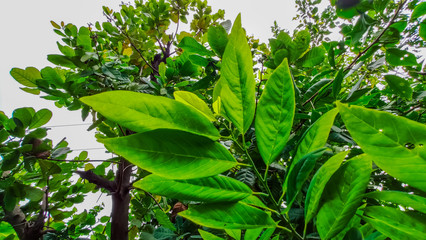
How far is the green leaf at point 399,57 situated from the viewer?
708mm

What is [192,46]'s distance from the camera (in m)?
0.77

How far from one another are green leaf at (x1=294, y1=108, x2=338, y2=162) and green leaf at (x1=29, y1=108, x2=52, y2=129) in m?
1.13

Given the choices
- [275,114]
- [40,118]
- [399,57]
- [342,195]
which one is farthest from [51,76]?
[399,57]

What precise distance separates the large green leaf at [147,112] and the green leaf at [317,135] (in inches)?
5.8

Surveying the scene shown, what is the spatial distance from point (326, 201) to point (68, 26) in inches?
53.7

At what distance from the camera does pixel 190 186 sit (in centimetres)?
31

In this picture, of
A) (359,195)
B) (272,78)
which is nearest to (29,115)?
(272,78)

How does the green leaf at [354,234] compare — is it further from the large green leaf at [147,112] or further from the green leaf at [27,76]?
the green leaf at [27,76]

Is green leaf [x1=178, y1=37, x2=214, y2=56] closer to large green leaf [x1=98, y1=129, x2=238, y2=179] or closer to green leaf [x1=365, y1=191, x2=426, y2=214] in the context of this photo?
large green leaf [x1=98, y1=129, x2=238, y2=179]

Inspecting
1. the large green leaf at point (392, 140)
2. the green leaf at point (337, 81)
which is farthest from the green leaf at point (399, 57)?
the large green leaf at point (392, 140)

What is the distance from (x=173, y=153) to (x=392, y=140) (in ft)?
0.84

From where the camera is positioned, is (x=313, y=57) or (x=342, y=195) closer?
(x=342, y=195)

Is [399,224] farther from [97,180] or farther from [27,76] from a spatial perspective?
[27,76]

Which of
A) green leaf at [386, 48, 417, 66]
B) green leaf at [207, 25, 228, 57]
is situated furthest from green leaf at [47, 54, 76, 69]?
green leaf at [386, 48, 417, 66]
